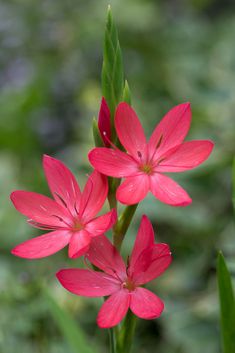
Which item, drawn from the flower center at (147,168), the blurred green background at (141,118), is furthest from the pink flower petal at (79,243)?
the blurred green background at (141,118)

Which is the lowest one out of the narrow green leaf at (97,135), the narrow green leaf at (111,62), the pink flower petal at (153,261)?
the pink flower petal at (153,261)

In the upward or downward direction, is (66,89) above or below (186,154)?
below

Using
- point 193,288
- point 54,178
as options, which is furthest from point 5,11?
point 54,178

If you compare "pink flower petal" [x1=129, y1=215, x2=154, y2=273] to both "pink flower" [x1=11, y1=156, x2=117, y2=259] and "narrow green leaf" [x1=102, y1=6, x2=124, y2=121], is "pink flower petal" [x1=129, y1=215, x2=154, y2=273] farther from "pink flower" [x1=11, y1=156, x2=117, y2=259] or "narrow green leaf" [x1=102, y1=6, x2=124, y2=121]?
"narrow green leaf" [x1=102, y1=6, x2=124, y2=121]

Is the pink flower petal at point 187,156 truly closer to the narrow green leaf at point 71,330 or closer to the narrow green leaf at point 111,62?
the narrow green leaf at point 111,62

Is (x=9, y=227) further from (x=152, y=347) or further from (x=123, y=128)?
(x=123, y=128)

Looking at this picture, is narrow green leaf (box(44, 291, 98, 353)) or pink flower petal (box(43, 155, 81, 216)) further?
narrow green leaf (box(44, 291, 98, 353))

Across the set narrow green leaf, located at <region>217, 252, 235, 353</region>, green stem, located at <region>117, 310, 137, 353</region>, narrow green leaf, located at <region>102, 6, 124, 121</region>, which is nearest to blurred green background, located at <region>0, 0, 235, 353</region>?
narrow green leaf, located at <region>217, 252, 235, 353</region>

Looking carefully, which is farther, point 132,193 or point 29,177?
point 29,177
